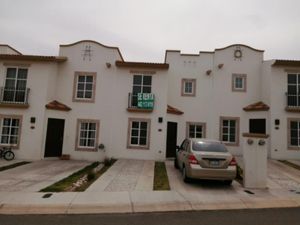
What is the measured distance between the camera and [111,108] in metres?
17.1

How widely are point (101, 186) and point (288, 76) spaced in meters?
14.7

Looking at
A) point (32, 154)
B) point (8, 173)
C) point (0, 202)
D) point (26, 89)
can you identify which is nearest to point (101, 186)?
point (0, 202)

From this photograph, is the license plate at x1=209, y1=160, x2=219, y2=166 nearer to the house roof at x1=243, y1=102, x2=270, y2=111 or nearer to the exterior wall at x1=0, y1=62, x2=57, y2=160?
the house roof at x1=243, y1=102, x2=270, y2=111

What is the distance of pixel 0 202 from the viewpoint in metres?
6.95

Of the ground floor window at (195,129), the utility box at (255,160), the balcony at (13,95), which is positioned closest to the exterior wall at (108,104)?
the balcony at (13,95)

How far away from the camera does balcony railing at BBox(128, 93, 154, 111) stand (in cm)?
1669

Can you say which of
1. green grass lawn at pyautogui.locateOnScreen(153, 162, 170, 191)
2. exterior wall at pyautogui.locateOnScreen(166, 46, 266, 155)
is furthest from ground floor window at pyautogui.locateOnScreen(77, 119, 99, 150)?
exterior wall at pyautogui.locateOnScreen(166, 46, 266, 155)

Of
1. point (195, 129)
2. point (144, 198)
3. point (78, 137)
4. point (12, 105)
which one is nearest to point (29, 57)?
point (12, 105)

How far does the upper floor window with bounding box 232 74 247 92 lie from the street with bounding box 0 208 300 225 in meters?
13.2

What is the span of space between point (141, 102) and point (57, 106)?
212 inches

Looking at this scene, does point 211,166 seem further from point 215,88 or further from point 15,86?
point 15,86

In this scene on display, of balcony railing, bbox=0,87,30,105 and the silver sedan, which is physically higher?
balcony railing, bbox=0,87,30,105

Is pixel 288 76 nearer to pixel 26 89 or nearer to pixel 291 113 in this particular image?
pixel 291 113

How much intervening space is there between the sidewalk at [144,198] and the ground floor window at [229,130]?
8.19 meters
